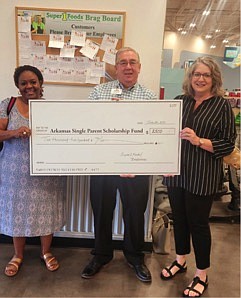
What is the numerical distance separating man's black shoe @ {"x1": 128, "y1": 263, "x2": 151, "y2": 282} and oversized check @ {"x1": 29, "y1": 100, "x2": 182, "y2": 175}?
0.73 m

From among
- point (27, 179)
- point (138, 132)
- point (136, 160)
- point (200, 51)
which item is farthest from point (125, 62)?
point (200, 51)

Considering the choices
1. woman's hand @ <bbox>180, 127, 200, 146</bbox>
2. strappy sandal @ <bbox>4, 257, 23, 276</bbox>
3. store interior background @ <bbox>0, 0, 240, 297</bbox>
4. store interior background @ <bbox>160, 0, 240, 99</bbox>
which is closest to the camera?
woman's hand @ <bbox>180, 127, 200, 146</bbox>

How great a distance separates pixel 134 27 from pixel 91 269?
5.67ft

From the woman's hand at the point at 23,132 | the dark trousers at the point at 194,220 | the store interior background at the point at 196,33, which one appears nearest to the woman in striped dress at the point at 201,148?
the dark trousers at the point at 194,220

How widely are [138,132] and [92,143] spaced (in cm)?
29

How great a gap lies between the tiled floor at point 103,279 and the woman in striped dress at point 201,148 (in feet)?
0.61

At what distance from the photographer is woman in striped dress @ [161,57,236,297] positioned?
1.71 m

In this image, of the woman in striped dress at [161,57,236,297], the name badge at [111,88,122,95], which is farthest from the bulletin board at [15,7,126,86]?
the woman in striped dress at [161,57,236,297]

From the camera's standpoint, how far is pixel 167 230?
240 cm

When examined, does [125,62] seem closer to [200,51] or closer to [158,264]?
[158,264]

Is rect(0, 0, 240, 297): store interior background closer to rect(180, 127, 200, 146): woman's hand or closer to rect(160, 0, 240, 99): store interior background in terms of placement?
rect(180, 127, 200, 146): woman's hand

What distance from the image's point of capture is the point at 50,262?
2.14 m

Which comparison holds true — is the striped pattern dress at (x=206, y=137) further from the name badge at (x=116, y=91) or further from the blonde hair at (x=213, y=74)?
the name badge at (x=116, y=91)

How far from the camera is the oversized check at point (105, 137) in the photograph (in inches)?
68.6
